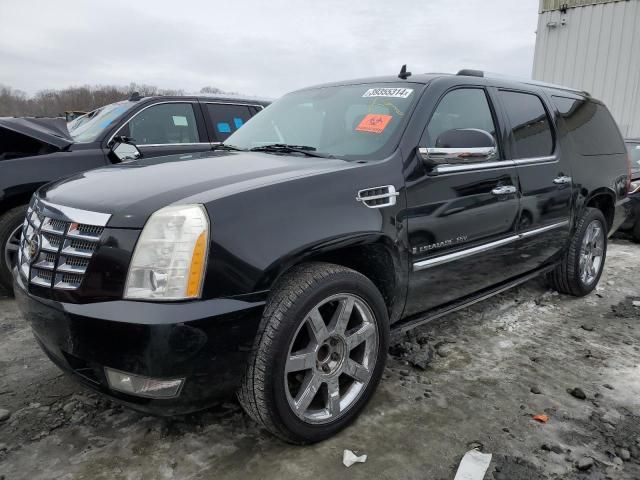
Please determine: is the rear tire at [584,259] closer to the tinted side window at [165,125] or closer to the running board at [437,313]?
the running board at [437,313]

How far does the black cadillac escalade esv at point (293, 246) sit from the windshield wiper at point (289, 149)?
0.02 meters

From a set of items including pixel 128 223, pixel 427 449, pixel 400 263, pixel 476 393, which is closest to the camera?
pixel 128 223

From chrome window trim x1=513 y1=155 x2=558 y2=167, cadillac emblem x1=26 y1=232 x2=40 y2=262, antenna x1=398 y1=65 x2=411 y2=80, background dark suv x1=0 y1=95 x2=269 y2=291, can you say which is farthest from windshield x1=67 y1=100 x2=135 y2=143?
chrome window trim x1=513 y1=155 x2=558 y2=167

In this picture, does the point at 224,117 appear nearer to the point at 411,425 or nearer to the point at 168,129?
the point at 168,129

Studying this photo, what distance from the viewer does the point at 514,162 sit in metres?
3.22

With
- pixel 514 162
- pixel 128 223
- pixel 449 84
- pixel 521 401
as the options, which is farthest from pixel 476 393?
pixel 128 223

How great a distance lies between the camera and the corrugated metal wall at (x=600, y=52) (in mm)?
9858

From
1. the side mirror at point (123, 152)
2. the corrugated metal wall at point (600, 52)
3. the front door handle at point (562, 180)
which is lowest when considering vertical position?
the front door handle at point (562, 180)

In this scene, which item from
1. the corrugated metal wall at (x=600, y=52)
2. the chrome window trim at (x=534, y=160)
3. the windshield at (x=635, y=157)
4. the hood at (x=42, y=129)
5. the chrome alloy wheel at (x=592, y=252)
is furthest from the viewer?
the corrugated metal wall at (x=600, y=52)

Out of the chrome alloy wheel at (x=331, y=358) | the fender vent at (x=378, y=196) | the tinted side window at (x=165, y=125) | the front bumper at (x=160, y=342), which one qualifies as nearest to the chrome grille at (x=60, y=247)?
the front bumper at (x=160, y=342)

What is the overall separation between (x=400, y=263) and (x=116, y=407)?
1647 millimetres

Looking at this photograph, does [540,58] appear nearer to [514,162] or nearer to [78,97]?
[514,162]

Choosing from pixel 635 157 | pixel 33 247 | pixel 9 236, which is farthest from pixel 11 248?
pixel 635 157

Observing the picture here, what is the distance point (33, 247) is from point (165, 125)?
10.4ft
